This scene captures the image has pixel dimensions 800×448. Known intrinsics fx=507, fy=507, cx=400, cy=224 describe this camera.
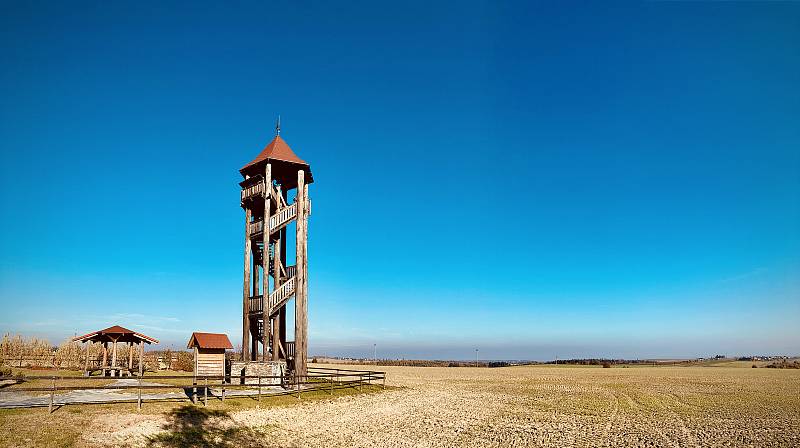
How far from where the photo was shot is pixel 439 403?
28.7 m

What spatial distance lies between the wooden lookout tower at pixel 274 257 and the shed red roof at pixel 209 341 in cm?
193

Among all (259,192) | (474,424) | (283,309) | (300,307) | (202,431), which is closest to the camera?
(202,431)

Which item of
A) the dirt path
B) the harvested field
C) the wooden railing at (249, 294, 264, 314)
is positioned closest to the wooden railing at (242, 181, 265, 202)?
the wooden railing at (249, 294, 264, 314)

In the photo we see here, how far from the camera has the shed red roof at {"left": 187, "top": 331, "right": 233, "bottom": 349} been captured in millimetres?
29453

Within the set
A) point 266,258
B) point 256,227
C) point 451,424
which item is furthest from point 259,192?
point 451,424

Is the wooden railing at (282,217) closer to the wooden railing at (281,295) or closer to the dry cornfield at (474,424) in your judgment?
the wooden railing at (281,295)

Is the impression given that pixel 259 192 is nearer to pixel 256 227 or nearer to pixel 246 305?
pixel 256 227

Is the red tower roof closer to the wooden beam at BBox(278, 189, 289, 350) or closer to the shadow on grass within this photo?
the wooden beam at BBox(278, 189, 289, 350)

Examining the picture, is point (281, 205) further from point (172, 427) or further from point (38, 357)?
point (38, 357)

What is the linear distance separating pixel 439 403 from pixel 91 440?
1855 centimetres

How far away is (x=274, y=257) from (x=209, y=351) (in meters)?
6.72

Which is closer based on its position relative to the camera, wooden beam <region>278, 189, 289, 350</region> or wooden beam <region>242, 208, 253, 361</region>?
wooden beam <region>242, 208, 253, 361</region>

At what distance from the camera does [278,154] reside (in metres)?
30.2

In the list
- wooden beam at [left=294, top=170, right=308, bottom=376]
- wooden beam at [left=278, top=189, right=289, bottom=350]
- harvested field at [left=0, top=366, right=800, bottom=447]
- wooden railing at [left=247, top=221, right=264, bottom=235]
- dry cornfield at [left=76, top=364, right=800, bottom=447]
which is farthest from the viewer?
wooden beam at [left=278, top=189, right=289, bottom=350]
